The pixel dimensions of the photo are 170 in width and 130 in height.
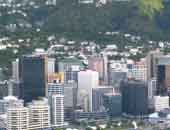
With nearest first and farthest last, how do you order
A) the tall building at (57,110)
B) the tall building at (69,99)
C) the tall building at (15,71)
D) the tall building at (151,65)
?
the tall building at (57,110) → the tall building at (69,99) → the tall building at (15,71) → the tall building at (151,65)

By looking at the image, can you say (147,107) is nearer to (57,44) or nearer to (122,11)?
(57,44)

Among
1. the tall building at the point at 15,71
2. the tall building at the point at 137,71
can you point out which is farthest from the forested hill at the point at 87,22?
the tall building at the point at 15,71

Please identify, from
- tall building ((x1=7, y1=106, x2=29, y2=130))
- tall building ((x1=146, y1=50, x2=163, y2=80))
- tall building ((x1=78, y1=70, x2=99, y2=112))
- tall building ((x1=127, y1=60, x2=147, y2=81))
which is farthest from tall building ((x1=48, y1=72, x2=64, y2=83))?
tall building ((x1=7, y1=106, x2=29, y2=130))

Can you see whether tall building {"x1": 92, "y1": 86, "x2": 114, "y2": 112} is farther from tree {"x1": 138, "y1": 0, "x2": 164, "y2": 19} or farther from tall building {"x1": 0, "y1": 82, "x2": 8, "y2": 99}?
tree {"x1": 138, "y1": 0, "x2": 164, "y2": 19}

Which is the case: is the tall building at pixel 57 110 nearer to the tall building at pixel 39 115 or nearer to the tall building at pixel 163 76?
the tall building at pixel 39 115

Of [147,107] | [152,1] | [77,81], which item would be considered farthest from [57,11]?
[152,1]

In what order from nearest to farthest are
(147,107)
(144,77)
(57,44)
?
1. (147,107)
2. (144,77)
3. (57,44)
